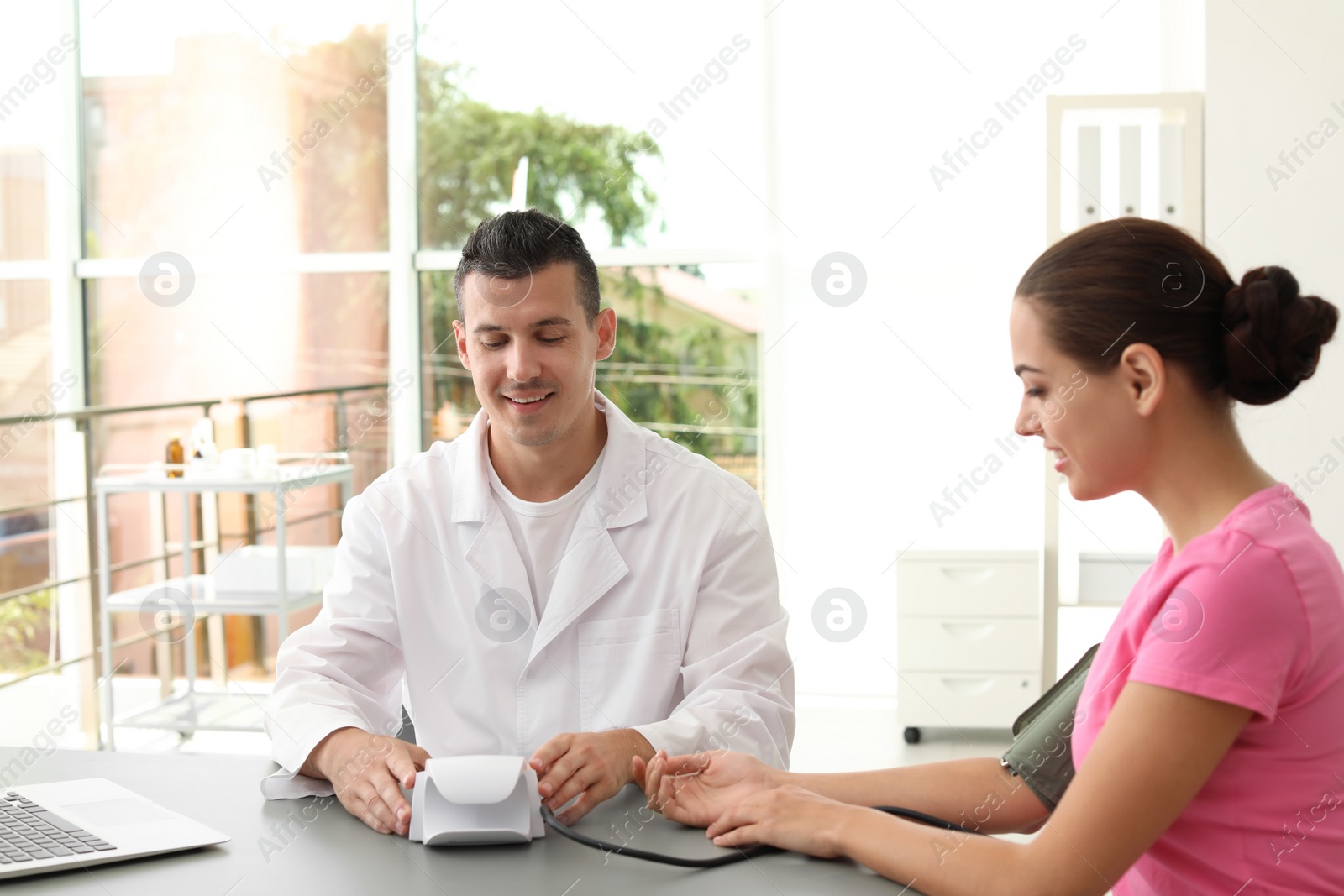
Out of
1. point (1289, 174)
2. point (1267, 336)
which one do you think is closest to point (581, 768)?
point (1267, 336)

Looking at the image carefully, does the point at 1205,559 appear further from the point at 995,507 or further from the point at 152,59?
the point at 152,59

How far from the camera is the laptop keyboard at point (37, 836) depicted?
3.31 feet

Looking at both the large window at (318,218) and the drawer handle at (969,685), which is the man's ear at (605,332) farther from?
the large window at (318,218)

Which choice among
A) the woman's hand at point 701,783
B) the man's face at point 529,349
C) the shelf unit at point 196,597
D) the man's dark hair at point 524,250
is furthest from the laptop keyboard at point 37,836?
the shelf unit at point 196,597

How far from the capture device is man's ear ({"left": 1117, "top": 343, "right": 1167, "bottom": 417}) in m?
0.97

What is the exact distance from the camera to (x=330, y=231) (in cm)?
426

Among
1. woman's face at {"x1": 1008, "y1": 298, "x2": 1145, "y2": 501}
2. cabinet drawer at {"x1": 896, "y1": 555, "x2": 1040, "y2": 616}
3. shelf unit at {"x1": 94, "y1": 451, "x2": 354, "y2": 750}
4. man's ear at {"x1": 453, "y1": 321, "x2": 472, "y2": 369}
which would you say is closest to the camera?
woman's face at {"x1": 1008, "y1": 298, "x2": 1145, "y2": 501}

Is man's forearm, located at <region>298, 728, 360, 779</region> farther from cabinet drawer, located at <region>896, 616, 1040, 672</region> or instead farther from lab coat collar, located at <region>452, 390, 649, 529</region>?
cabinet drawer, located at <region>896, 616, 1040, 672</region>

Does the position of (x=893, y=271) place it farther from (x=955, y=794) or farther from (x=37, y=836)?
(x=37, y=836)

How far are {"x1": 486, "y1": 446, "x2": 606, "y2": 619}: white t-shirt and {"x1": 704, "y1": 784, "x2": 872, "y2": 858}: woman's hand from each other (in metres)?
0.60

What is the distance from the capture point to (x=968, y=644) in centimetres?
345

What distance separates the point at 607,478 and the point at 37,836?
2.77 feet

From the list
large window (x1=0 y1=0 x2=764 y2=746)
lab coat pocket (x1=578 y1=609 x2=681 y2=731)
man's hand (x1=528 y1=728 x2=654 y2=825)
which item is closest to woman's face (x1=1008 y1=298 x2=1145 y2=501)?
man's hand (x1=528 y1=728 x2=654 y2=825)

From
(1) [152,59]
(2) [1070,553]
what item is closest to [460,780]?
(2) [1070,553]
